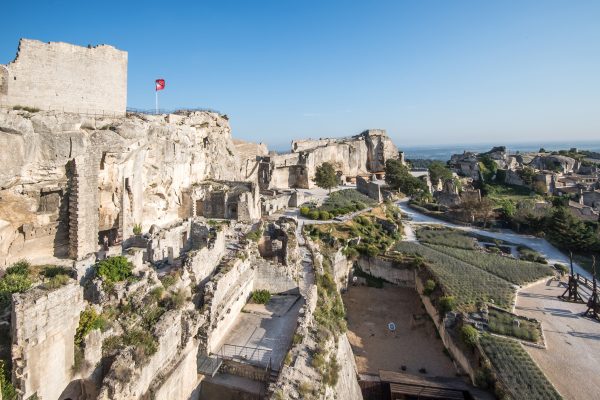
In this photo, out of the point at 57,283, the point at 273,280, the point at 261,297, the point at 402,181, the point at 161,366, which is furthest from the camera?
the point at 402,181

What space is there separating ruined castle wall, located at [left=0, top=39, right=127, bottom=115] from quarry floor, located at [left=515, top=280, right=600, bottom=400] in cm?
2836

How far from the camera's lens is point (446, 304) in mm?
21844

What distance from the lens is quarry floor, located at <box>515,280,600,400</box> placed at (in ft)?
50.4

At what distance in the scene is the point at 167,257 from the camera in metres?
18.6

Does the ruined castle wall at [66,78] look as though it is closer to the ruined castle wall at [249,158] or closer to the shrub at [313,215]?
the shrub at [313,215]

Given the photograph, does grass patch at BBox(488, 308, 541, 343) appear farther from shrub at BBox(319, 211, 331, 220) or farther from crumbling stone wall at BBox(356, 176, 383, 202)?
crumbling stone wall at BBox(356, 176, 383, 202)

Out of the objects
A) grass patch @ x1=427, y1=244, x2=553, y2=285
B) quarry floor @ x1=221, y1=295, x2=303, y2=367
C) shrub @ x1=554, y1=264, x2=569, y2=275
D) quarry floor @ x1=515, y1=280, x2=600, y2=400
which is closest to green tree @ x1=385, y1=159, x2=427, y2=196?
grass patch @ x1=427, y1=244, x2=553, y2=285

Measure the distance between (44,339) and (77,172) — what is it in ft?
43.5

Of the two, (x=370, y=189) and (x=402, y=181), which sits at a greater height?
(x=402, y=181)

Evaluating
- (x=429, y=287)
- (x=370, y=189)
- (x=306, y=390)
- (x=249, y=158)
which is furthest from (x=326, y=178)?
(x=306, y=390)

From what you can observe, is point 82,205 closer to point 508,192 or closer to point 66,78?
point 66,78

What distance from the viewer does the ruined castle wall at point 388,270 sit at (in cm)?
2855

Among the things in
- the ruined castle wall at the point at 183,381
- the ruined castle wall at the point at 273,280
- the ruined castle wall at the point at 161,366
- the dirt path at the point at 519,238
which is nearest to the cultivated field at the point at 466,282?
the dirt path at the point at 519,238

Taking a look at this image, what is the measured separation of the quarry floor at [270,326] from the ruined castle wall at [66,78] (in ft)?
54.6
